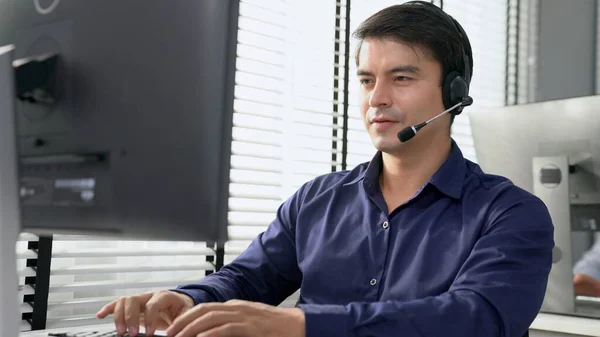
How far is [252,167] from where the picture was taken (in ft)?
7.84

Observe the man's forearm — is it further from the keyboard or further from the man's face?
the man's face

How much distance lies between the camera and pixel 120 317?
103cm

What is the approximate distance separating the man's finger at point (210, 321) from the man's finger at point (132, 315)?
0.49 ft

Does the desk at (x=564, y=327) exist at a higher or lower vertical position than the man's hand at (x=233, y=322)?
lower

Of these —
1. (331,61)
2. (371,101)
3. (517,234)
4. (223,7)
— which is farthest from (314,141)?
(223,7)

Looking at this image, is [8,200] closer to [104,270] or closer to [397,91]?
[397,91]

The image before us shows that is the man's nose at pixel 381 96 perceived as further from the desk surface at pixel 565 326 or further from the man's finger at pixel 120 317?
the desk surface at pixel 565 326

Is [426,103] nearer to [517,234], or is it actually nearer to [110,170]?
[517,234]

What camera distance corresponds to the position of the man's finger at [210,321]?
2.88ft

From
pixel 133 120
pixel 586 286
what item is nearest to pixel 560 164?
pixel 586 286

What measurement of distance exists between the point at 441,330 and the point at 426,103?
1.81 ft

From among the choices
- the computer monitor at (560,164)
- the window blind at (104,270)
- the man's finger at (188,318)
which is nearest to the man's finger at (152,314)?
the man's finger at (188,318)

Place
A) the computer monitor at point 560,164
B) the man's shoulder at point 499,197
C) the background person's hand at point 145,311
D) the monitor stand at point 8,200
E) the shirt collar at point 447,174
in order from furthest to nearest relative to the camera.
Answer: the computer monitor at point 560,164
the shirt collar at point 447,174
the man's shoulder at point 499,197
the background person's hand at point 145,311
the monitor stand at point 8,200

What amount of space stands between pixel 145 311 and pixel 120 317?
42 millimetres
